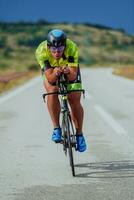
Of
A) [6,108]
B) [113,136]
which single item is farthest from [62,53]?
[6,108]

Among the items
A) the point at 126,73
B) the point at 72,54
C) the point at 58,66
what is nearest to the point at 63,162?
the point at 58,66

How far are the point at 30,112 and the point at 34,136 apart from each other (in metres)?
5.41

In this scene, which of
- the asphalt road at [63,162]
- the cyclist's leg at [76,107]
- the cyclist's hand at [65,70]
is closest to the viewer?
the asphalt road at [63,162]

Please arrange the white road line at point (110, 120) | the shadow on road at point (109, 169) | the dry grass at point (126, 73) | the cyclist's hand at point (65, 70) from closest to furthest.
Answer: the shadow on road at point (109, 169), the cyclist's hand at point (65, 70), the white road line at point (110, 120), the dry grass at point (126, 73)

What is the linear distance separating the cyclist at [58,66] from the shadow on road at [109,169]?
0.32 m

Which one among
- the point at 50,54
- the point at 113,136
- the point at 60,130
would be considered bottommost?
the point at 113,136

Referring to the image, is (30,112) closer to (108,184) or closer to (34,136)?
(34,136)

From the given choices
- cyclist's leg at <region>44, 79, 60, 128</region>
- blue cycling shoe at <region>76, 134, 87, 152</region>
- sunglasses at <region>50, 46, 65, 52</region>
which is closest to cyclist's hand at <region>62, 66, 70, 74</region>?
sunglasses at <region>50, 46, 65, 52</region>

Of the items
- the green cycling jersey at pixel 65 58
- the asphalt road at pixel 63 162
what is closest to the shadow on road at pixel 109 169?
the asphalt road at pixel 63 162

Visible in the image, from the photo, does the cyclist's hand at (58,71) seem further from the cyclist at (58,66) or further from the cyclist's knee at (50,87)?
the cyclist's knee at (50,87)

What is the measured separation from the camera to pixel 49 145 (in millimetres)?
10562

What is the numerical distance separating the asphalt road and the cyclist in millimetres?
552

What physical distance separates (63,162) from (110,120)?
613 centimetres

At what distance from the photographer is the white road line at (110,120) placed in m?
12.6
